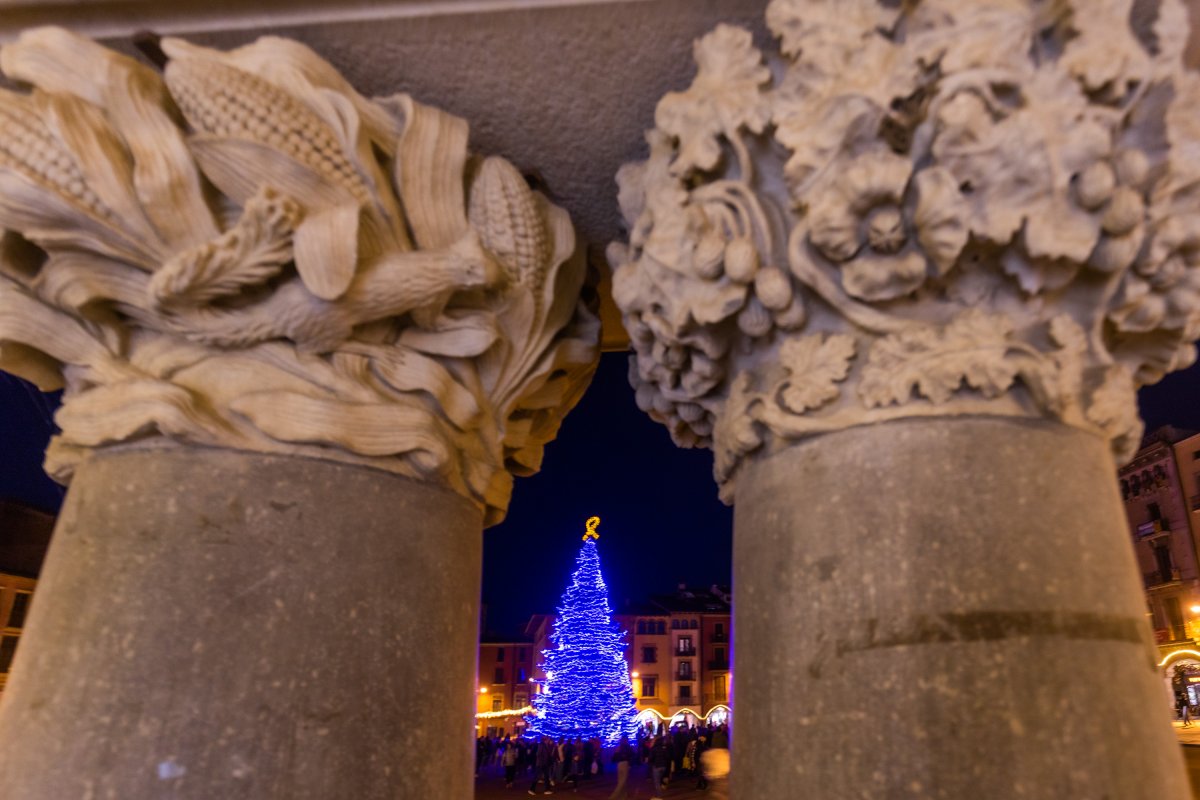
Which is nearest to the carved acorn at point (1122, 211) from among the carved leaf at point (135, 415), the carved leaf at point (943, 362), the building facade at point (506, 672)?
the carved leaf at point (943, 362)

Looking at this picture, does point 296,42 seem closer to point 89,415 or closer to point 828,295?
point 89,415

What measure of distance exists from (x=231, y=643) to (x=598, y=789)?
1025 centimetres

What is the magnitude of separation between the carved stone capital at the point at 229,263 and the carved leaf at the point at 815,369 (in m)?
Result: 0.63

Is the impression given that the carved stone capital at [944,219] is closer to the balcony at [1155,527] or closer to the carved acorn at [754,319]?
the carved acorn at [754,319]

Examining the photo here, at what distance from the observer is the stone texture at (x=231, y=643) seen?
1.32 m

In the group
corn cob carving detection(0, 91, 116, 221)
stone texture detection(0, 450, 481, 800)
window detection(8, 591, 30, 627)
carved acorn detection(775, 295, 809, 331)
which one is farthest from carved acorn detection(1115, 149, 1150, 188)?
window detection(8, 591, 30, 627)

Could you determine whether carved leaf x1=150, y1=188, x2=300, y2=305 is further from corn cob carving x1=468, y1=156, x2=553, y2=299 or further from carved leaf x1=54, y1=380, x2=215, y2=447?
corn cob carving x1=468, y1=156, x2=553, y2=299

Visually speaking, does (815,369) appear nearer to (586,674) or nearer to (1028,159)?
(1028,159)

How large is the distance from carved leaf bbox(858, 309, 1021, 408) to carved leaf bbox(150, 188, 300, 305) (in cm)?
102

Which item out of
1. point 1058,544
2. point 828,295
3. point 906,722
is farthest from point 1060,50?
point 906,722

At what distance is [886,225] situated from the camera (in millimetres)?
1284

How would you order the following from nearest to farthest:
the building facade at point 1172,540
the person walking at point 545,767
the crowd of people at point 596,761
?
the crowd of people at point 596,761 → the person walking at point 545,767 → the building facade at point 1172,540

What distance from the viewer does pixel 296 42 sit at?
1.66 m

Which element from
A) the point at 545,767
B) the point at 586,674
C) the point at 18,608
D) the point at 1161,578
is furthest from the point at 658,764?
the point at 1161,578
